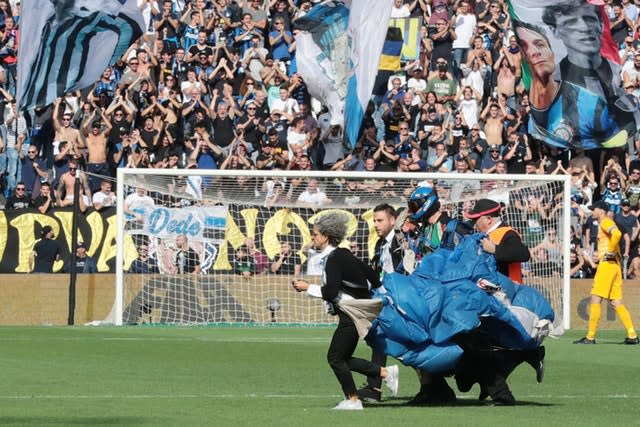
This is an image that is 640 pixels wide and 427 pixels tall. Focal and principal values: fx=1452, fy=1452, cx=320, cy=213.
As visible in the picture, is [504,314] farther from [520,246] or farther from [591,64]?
[591,64]

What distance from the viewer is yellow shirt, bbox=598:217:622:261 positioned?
68.8 ft

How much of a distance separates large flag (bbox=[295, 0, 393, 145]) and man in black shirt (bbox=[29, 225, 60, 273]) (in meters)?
6.00

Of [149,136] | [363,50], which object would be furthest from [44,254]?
[363,50]

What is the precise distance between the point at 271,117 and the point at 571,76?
6282 millimetres

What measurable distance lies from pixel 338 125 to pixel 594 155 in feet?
17.7

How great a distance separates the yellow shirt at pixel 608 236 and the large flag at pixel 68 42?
11.2 metres

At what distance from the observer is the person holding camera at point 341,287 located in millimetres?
10812

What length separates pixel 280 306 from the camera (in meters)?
26.9

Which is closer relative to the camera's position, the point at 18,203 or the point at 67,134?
the point at 18,203

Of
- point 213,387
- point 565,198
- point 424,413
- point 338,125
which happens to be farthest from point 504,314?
point 338,125

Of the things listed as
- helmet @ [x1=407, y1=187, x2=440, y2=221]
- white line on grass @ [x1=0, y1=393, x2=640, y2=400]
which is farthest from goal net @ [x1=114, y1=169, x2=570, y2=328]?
helmet @ [x1=407, y1=187, x2=440, y2=221]

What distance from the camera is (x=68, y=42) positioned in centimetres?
2852

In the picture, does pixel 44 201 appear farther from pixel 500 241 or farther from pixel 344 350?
pixel 344 350

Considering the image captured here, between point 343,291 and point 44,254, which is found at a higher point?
point 343,291
